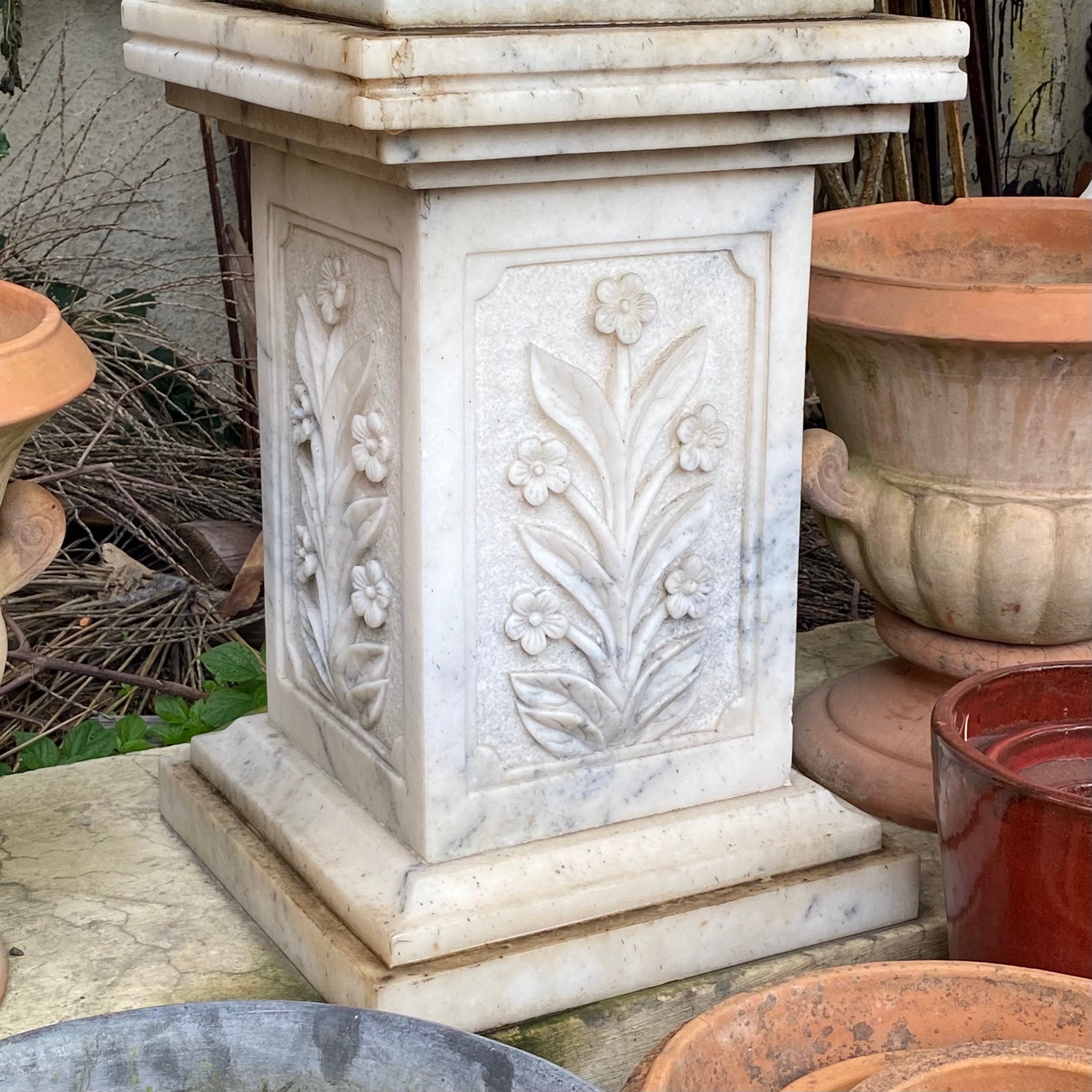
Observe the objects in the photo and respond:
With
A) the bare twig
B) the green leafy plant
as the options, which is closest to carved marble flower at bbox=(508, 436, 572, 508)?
the green leafy plant

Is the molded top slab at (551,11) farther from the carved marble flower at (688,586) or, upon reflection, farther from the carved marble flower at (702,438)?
the carved marble flower at (688,586)

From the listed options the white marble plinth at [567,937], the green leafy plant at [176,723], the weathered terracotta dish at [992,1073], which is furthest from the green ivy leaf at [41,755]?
the weathered terracotta dish at [992,1073]

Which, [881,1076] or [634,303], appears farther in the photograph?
[634,303]

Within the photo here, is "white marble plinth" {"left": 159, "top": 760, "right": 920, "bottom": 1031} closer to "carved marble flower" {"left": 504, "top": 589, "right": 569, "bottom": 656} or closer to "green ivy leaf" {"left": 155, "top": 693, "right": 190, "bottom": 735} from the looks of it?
"carved marble flower" {"left": 504, "top": 589, "right": 569, "bottom": 656}

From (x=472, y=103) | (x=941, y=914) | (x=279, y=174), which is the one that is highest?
(x=472, y=103)

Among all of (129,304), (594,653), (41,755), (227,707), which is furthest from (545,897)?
(129,304)

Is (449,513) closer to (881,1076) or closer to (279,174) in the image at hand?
(279,174)

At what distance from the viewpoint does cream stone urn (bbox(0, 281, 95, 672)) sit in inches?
59.6

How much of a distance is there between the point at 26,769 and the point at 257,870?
92 centimetres

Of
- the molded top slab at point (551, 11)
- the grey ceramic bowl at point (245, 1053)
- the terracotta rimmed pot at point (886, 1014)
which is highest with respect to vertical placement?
the molded top slab at point (551, 11)

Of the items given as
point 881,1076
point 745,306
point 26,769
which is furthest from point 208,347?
point 881,1076

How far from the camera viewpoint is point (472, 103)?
1.46 meters

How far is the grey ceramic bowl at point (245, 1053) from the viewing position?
1.34 m

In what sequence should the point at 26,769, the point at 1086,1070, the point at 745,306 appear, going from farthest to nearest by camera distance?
the point at 26,769 < the point at 745,306 < the point at 1086,1070
